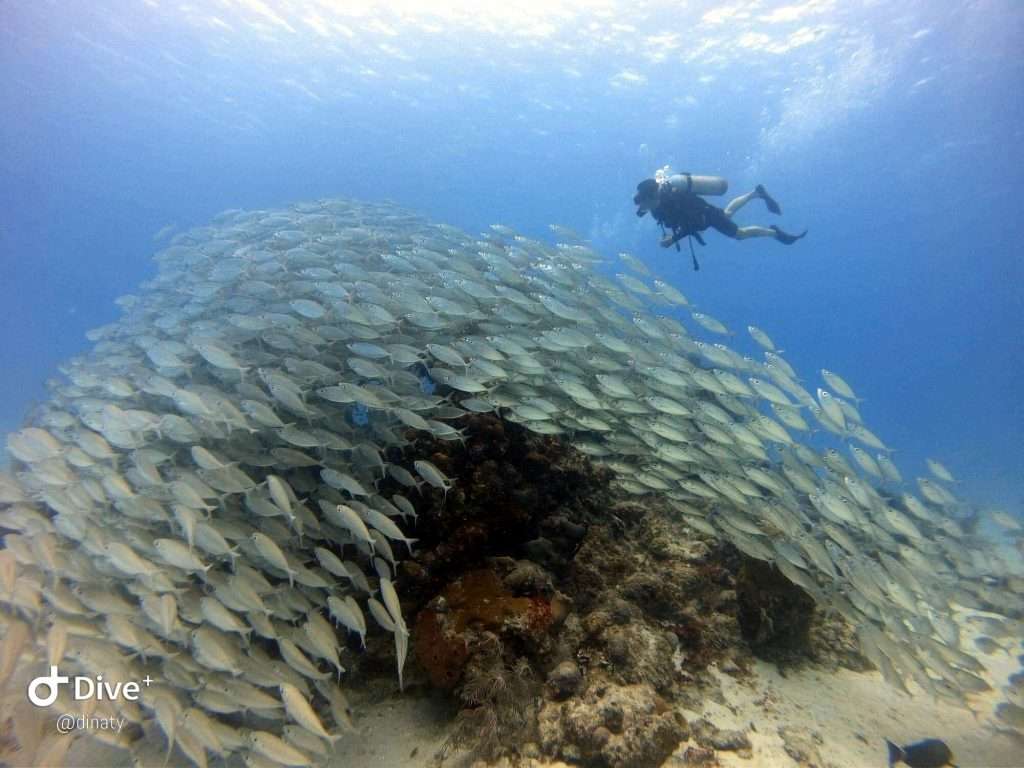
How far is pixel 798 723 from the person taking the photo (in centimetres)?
453

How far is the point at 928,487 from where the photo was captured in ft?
20.5

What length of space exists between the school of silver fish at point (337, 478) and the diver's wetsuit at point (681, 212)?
3.59m

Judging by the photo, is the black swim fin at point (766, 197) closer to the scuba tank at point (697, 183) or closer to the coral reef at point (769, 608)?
the scuba tank at point (697, 183)

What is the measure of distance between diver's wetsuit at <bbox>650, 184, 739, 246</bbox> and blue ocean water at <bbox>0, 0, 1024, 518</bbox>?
4.42 meters

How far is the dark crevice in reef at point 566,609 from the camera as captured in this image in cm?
395

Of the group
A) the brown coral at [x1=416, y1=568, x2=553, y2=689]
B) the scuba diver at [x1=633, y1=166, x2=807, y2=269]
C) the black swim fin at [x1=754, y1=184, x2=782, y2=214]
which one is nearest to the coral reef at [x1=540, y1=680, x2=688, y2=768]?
the brown coral at [x1=416, y1=568, x2=553, y2=689]

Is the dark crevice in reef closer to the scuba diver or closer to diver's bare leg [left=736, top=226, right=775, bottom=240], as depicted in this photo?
the scuba diver

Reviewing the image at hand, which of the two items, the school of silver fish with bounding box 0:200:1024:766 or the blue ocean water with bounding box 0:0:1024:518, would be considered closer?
the school of silver fish with bounding box 0:200:1024:766

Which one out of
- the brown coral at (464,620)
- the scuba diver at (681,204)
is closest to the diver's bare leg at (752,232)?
the scuba diver at (681,204)

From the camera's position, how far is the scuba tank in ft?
34.2

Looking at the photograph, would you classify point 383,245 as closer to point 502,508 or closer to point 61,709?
point 502,508

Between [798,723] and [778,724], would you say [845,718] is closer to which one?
[798,723]

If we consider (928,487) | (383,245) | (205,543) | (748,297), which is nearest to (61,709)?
(205,543)

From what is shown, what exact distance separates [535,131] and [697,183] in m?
42.7
